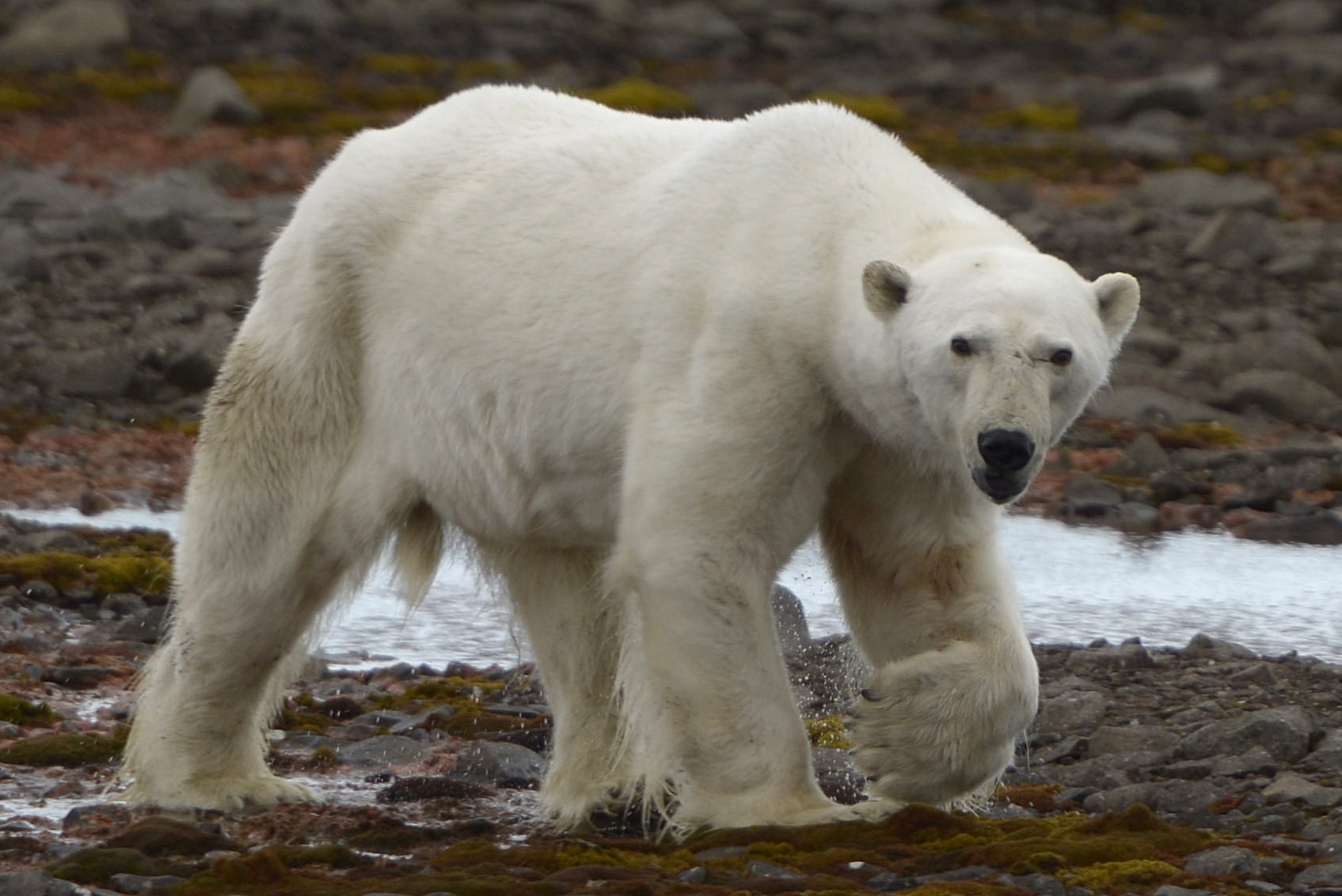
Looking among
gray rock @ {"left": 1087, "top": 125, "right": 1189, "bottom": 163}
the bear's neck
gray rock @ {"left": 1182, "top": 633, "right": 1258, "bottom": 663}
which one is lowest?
gray rock @ {"left": 1182, "top": 633, "right": 1258, "bottom": 663}

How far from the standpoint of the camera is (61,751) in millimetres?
7078

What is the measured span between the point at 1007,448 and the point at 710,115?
21.6 meters

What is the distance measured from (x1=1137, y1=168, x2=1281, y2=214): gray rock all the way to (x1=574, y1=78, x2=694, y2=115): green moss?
6683mm

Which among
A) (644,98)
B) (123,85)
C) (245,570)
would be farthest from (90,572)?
(644,98)

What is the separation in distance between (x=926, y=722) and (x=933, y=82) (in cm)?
2484

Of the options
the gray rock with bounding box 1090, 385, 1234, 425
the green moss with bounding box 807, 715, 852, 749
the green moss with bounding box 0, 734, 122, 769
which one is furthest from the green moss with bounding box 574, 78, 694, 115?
the green moss with bounding box 0, 734, 122, 769

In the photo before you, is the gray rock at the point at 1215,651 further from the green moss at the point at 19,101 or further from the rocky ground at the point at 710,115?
the green moss at the point at 19,101

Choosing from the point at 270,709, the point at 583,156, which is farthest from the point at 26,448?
the point at 583,156

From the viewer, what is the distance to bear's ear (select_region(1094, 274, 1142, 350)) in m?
5.40

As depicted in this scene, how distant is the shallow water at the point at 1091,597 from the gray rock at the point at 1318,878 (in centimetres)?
344

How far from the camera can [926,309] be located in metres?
5.21

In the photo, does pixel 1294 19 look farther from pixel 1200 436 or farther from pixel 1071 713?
pixel 1071 713

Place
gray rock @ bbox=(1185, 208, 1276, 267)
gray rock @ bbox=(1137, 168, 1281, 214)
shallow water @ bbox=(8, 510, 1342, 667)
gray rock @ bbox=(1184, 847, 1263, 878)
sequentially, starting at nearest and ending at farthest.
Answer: gray rock @ bbox=(1184, 847, 1263, 878) → shallow water @ bbox=(8, 510, 1342, 667) → gray rock @ bbox=(1185, 208, 1276, 267) → gray rock @ bbox=(1137, 168, 1281, 214)

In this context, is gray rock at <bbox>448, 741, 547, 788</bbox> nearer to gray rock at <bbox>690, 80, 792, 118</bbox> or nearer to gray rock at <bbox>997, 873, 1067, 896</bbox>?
gray rock at <bbox>997, 873, 1067, 896</bbox>
